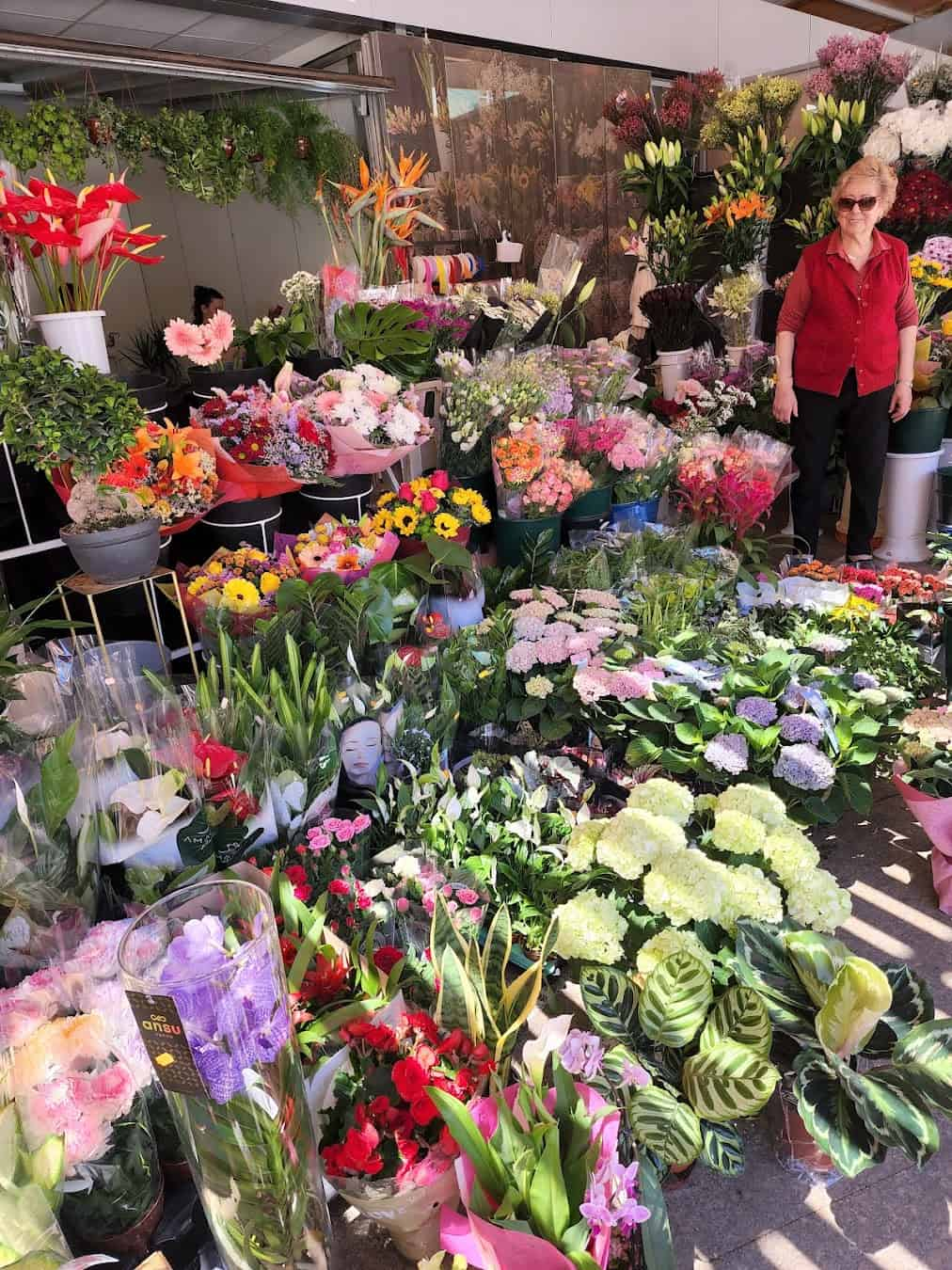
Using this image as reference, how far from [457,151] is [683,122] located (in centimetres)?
134

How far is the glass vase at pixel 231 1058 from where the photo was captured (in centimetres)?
95

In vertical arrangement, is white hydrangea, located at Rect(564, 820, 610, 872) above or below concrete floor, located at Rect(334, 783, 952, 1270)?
above

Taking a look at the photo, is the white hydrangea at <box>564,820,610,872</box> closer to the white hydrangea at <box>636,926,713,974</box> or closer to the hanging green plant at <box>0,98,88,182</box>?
the white hydrangea at <box>636,926,713,974</box>

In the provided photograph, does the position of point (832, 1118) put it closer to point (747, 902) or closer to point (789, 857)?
point (747, 902)

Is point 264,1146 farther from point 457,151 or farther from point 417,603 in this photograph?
point 457,151

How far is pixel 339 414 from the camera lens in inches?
103

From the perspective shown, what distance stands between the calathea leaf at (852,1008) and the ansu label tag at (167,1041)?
93cm

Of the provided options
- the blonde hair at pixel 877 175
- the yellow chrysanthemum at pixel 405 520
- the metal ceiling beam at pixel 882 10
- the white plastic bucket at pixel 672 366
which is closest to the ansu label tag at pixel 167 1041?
the yellow chrysanthemum at pixel 405 520

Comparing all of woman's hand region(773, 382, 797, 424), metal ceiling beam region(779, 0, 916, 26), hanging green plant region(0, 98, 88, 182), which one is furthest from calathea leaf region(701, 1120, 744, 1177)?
metal ceiling beam region(779, 0, 916, 26)

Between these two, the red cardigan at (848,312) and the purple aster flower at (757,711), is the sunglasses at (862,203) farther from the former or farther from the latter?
the purple aster flower at (757,711)

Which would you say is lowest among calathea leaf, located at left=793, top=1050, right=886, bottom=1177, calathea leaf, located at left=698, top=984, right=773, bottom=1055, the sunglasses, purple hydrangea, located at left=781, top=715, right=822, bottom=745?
calathea leaf, located at left=793, top=1050, right=886, bottom=1177

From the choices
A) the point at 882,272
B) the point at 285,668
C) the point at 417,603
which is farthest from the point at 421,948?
the point at 882,272

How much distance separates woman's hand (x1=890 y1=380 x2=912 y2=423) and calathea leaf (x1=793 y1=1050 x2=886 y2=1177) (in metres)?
3.37

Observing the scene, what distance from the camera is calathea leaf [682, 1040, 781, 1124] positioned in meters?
1.36
